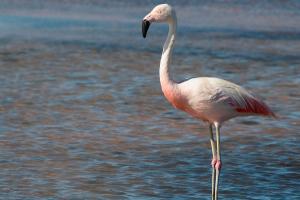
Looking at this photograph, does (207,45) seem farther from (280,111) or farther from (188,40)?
(280,111)

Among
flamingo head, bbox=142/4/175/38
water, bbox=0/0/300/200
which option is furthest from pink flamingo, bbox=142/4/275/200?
water, bbox=0/0/300/200

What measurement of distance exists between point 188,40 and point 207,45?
24.7 inches

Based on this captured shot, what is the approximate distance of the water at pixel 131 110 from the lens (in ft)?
25.7

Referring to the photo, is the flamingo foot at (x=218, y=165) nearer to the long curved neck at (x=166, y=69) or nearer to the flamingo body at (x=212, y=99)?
the flamingo body at (x=212, y=99)

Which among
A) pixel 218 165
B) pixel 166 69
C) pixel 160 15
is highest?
pixel 160 15

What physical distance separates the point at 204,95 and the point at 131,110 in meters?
3.34

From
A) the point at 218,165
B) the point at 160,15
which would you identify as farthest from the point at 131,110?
the point at 160,15

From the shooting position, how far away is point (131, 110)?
1060 centimetres

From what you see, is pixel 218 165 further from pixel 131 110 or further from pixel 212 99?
pixel 131 110

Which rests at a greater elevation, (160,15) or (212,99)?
(160,15)

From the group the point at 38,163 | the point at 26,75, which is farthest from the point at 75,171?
the point at 26,75

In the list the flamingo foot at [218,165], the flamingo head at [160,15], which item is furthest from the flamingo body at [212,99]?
the flamingo head at [160,15]

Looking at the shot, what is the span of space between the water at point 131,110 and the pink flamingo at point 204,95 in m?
0.61

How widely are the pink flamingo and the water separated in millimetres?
612
